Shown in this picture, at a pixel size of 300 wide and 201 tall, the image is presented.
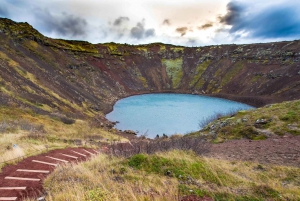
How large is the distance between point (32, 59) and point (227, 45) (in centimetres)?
9247

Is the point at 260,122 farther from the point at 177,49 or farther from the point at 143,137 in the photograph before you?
the point at 177,49

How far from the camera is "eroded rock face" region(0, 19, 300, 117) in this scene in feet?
143

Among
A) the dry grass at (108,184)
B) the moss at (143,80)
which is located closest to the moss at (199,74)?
the moss at (143,80)

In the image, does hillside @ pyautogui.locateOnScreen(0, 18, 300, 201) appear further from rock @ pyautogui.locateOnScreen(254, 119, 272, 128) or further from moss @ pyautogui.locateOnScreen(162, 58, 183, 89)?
moss @ pyautogui.locateOnScreen(162, 58, 183, 89)

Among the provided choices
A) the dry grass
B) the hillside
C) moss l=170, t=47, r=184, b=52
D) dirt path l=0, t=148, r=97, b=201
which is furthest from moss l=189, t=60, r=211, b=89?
the dry grass

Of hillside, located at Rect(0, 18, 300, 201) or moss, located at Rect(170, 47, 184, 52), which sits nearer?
hillside, located at Rect(0, 18, 300, 201)

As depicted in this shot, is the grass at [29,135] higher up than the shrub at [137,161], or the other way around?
the grass at [29,135]

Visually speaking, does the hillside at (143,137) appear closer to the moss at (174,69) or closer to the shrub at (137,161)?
the shrub at (137,161)

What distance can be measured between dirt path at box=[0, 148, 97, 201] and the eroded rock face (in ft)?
73.9

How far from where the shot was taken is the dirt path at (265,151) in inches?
481

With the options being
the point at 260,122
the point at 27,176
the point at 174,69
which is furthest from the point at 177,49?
the point at 27,176

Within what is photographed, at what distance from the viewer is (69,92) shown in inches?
2003

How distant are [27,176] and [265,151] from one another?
13919mm

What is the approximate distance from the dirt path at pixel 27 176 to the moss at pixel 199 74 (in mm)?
88103
